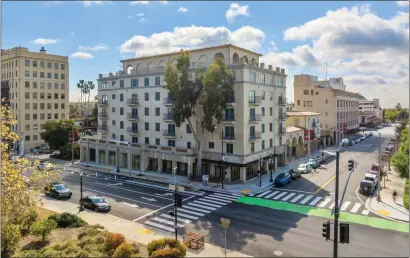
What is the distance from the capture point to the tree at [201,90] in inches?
1460

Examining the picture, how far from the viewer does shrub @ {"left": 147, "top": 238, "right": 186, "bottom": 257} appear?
16.7 m

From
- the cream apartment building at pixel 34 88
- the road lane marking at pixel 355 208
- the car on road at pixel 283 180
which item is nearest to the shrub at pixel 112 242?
the road lane marking at pixel 355 208

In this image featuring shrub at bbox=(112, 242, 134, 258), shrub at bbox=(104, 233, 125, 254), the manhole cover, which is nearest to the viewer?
shrub at bbox=(112, 242, 134, 258)

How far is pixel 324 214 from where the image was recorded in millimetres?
27062

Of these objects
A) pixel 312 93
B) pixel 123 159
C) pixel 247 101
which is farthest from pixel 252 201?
pixel 312 93

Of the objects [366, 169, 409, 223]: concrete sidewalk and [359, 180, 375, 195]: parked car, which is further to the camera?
[359, 180, 375, 195]: parked car

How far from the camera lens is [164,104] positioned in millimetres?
45062

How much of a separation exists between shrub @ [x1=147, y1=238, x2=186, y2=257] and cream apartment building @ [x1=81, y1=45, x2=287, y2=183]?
22.2m

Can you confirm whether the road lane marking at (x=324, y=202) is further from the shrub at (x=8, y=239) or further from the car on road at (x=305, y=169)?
the shrub at (x=8, y=239)

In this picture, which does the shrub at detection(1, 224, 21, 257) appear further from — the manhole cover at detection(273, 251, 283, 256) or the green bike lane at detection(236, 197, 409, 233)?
the green bike lane at detection(236, 197, 409, 233)

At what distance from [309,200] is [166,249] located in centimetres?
1941

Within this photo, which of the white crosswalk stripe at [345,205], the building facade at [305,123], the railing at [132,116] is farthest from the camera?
the building facade at [305,123]

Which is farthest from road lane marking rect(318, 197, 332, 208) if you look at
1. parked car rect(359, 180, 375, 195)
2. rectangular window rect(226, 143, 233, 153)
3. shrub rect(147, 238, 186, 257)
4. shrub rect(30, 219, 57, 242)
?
shrub rect(30, 219, 57, 242)

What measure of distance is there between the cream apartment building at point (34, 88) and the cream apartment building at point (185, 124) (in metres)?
26.9
